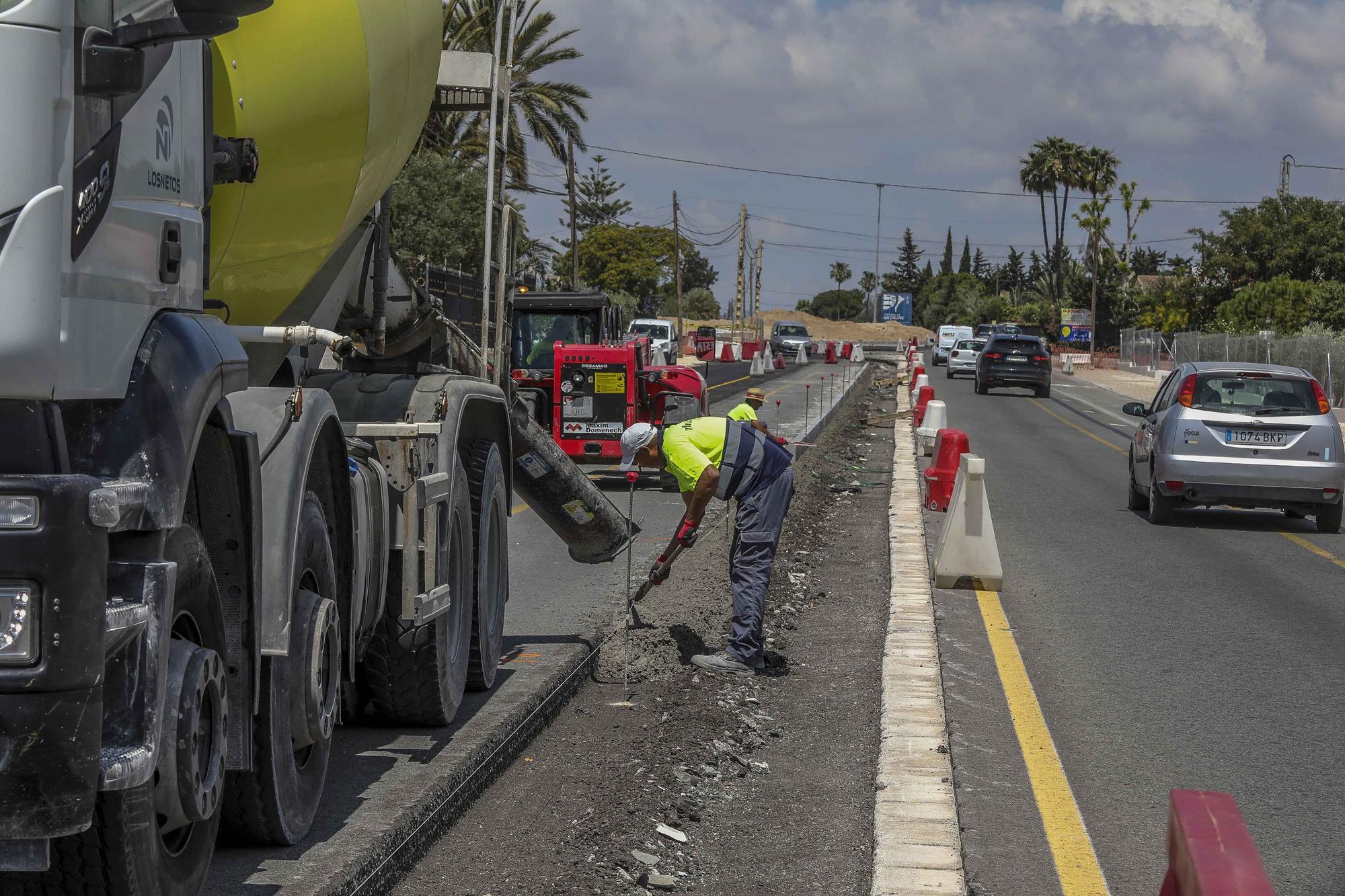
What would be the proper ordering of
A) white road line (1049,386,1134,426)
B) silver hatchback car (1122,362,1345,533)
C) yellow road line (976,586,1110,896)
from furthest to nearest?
white road line (1049,386,1134,426)
silver hatchback car (1122,362,1345,533)
yellow road line (976,586,1110,896)

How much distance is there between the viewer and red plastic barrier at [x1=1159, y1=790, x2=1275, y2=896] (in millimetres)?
2293

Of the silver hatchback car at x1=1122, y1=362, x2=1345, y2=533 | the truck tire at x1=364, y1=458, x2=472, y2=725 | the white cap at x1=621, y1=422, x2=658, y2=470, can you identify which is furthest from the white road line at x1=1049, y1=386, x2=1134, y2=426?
the truck tire at x1=364, y1=458, x2=472, y2=725

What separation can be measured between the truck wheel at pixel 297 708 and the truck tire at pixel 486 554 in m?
2.25

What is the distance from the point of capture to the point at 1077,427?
33344 millimetres

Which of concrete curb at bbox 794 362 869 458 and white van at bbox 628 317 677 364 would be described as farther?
white van at bbox 628 317 677 364

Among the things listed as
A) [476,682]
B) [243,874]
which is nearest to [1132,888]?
[243,874]

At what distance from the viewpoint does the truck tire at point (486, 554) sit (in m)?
7.57

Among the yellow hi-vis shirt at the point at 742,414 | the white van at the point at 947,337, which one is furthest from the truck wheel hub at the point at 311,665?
the white van at the point at 947,337

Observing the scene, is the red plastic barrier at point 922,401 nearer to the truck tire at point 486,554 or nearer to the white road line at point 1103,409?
the white road line at point 1103,409

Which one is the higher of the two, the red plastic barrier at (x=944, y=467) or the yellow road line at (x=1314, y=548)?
the red plastic barrier at (x=944, y=467)

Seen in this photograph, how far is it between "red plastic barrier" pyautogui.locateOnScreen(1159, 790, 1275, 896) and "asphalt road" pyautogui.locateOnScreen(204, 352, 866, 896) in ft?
9.02

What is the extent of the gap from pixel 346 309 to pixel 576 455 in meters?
11.7

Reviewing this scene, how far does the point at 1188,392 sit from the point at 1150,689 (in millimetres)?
8393

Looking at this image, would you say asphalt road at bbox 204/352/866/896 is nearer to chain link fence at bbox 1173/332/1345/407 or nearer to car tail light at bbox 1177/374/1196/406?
car tail light at bbox 1177/374/1196/406
